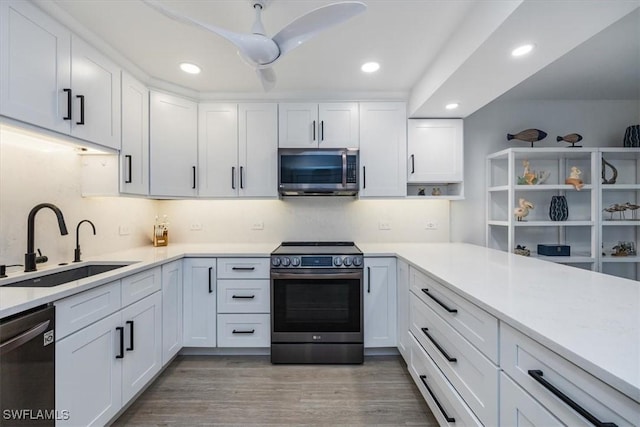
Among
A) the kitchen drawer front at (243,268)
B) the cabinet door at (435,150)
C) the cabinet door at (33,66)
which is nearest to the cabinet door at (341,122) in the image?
the cabinet door at (435,150)

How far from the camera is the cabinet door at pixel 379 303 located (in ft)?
8.05

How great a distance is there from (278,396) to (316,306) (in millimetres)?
697

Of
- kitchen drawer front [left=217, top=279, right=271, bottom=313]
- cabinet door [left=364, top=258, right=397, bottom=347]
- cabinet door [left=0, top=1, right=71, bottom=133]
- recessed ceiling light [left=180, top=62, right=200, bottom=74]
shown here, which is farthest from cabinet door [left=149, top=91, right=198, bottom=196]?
cabinet door [left=364, top=258, right=397, bottom=347]

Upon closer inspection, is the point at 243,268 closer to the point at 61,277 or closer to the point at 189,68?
the point at 61,277

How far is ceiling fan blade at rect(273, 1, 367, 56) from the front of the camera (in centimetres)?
122

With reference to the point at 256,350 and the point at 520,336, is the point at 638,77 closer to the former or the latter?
the point at 520,336

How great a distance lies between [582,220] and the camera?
117 inches

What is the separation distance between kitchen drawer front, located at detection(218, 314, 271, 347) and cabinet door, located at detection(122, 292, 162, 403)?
0.50 meters

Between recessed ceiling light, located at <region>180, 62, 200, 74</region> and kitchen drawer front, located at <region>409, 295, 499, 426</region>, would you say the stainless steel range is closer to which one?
kitchen drawer front, located at <region>409, 295, 499, 426</region>

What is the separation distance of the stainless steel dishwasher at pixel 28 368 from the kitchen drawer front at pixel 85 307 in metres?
0.05

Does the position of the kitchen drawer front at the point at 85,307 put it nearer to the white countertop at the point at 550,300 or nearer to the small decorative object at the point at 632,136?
the white countertop at the point at 550,300

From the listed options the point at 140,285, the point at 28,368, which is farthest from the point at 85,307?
the point at 140,285

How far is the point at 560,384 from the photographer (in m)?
0.78

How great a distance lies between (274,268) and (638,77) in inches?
145
